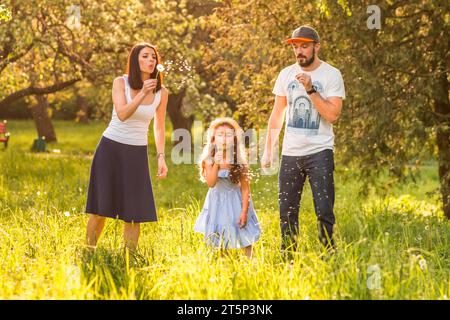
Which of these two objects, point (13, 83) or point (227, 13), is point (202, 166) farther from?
point (13, 83)

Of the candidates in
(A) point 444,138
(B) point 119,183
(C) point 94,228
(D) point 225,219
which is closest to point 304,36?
(D) point 225,219

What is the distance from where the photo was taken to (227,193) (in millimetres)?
6332

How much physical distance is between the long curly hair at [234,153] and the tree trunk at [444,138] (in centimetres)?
426

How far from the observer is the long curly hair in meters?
6.28

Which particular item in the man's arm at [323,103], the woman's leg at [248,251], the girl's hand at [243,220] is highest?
the man's arm at [323,103]

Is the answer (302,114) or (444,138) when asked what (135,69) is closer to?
(302,114)

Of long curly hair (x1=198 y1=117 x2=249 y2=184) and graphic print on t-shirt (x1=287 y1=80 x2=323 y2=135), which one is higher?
graphic print on t-shirt (x1=287 y1=80 x2=323 y2=135)

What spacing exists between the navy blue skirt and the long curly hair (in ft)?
1.64

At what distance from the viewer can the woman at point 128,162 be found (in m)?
6.29

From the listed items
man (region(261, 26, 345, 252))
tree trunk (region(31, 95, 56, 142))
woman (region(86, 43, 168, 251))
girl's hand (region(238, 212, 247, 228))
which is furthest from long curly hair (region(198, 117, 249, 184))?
tree trunk (region(31, 95, 56, 142))

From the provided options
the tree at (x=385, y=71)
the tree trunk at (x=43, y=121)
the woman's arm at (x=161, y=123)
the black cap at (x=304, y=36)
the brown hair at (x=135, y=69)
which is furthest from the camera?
the tree trunk at (x=43, y=121)

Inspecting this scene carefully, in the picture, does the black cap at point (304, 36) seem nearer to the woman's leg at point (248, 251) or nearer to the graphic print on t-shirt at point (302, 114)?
the graphic print on t-shirt at point (302, 114)

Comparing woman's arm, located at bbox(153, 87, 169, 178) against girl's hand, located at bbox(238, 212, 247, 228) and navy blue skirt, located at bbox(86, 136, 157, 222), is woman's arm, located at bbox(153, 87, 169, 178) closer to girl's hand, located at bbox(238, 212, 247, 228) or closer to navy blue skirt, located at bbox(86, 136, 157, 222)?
navy blue skirt, located at bbox(86, 136, 157, 222)

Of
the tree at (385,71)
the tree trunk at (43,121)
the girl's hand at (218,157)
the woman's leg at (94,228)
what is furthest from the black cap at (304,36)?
the tree trunk at (43,121)
